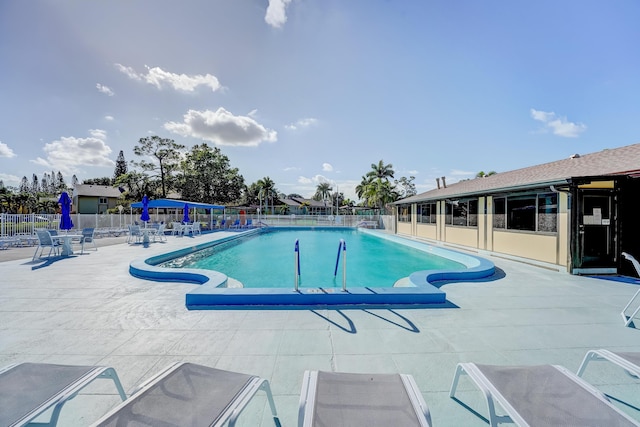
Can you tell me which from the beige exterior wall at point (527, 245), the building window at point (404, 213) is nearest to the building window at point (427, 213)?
the building window at point (404, 213)

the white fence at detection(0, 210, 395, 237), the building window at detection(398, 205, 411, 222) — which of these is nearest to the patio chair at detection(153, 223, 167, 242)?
the white fence at detection(0, 210, 395, 237)

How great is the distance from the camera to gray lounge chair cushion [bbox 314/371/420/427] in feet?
4.61

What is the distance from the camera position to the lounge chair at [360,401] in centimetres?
140

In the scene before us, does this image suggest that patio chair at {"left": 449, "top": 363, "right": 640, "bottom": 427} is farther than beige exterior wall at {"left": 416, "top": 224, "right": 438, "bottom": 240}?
No

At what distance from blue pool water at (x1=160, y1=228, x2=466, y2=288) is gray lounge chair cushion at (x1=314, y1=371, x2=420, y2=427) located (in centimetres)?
521

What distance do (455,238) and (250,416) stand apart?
1162cm

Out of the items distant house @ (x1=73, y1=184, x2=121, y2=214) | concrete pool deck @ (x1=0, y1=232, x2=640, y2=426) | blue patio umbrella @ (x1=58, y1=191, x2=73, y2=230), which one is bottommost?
concrete pool deck @ (x1=0, y1=232, x2=640, y2=426)

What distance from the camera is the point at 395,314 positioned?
392cm

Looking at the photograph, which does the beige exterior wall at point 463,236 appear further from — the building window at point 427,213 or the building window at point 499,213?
the building window at point 427,213

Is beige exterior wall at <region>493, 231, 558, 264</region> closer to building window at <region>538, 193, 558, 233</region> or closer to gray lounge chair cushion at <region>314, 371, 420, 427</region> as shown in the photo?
building window at <region>538, 193, 558, 233</region>

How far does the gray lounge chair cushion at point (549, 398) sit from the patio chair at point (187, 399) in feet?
4.81

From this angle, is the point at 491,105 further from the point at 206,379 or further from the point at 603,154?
the point at 206,379

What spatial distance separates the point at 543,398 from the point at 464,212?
1068 cm

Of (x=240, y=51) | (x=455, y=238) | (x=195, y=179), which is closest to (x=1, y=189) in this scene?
(x=195, y=179)
